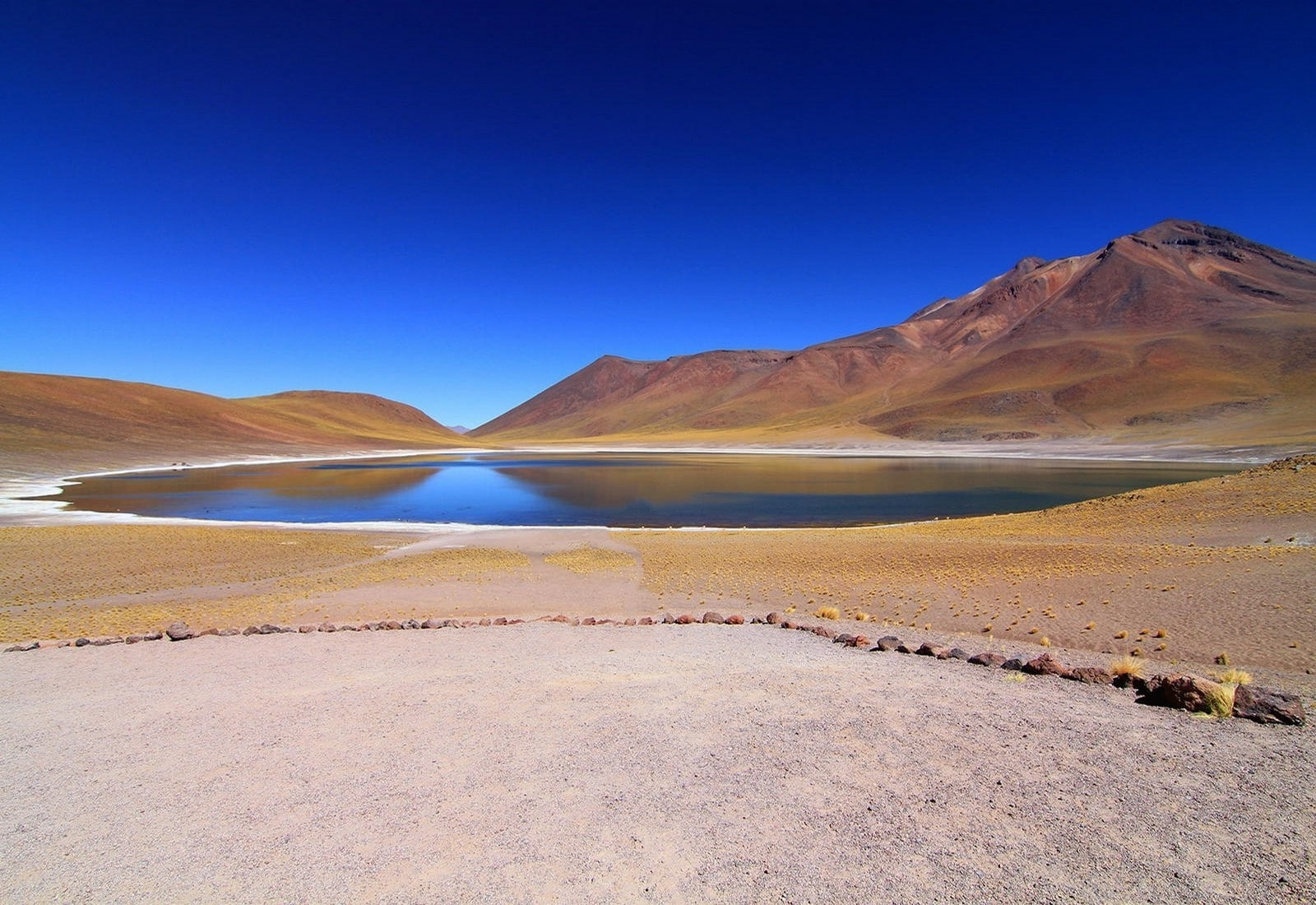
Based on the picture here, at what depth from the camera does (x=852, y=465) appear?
65.2 meters

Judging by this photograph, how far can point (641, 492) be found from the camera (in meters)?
43.2

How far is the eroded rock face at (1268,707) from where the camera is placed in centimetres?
548

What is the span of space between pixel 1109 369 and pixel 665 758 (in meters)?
131

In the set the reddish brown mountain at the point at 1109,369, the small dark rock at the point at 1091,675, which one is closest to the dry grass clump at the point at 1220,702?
the small dark rock at the point at 1091,675

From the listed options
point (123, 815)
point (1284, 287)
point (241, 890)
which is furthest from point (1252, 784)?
point (1284, 287)

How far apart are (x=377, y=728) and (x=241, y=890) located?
7.23ft

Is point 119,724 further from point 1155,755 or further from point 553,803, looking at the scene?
point 1155,755

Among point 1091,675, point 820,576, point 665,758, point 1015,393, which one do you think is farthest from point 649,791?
point 1015,393

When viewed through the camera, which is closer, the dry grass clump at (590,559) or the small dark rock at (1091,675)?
the small dark rock at (1091,675)

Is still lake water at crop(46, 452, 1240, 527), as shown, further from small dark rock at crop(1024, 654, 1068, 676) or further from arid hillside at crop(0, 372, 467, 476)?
small dark rock at crop(1024, 654, 1068, 676)

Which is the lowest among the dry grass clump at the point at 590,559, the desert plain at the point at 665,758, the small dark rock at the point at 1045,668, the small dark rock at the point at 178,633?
the dry grass clump at the point at 590,559

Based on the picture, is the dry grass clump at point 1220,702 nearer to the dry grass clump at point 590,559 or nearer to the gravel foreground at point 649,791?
the gravel foreground at point 649,791

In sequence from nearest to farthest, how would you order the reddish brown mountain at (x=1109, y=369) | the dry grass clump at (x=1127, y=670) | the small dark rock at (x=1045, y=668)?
1. the dry grass clump at (x=1127, y=670)
2. the small dark rock at (x=1045, y=668)
3. the reddish brown mountain at (x=1109, y=369)

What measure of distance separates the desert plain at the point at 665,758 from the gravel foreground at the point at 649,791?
0.08ft
